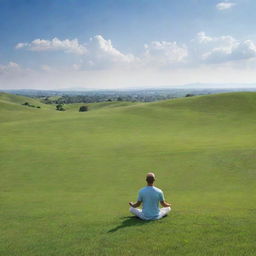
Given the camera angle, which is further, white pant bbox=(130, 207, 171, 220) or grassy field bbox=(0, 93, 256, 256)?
white pant bbox=(130, 207, 171, 220)

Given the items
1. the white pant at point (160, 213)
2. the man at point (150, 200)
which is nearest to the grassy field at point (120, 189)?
the white pant at point (160, 213)

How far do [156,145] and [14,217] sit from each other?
24.2 meters

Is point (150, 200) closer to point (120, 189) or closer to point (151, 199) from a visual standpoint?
point (151, 199)

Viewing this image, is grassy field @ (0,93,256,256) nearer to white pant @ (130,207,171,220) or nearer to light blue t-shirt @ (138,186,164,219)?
white pant @ (130,207,171,220)

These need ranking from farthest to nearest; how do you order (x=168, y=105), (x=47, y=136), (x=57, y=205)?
(x=168, y=105)
(x=47, y=136)
(x=57, y=205)

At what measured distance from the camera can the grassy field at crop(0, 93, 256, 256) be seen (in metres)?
11.0

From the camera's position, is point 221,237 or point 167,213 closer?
point 221,237

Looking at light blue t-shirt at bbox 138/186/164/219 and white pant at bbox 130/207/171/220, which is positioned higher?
light blue t-shirt at bbox 138/186/164/219

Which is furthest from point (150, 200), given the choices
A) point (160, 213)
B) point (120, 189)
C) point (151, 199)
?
point (120, 189)

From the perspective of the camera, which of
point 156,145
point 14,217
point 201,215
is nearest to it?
point 201,215

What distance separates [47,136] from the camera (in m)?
46.2

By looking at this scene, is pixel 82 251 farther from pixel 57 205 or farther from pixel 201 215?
pixel 57 205

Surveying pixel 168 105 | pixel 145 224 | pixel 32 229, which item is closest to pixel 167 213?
pixel 145 224

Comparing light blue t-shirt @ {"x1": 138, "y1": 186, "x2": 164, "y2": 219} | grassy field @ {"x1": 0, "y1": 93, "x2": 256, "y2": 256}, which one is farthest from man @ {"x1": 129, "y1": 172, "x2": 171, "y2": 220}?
grassy field @ {"x1": 0, "y1": 93, "x2": 256, "y2": 256}
